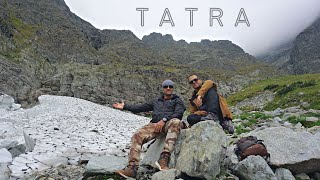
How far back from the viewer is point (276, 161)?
28.2 ft

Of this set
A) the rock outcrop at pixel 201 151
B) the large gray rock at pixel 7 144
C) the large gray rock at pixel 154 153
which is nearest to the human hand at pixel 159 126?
the large gray rock at pixel 154 153

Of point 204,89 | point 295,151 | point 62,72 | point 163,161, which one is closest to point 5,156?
point 163,161

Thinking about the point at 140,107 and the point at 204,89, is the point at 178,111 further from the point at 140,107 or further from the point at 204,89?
the point at 140,107

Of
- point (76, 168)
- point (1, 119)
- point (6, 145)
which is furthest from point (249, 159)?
point (1, 119)

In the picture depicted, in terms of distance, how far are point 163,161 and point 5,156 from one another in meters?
5.05

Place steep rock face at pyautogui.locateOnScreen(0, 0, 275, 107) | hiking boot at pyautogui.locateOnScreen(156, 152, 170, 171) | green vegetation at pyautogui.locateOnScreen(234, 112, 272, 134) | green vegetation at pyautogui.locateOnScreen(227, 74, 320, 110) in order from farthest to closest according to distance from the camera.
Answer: steep rock face at pyautogui.locateOnScreen(0, 0, 275, 107) → green vegetation at pyautogui.locateOnScreen(227, 74, 320, 110) → green vegetation at pyautogui.locateOnScreen(234, 112, 272, 134) → hiking boot at pyautogui.locateOnScreen(156, 152, 170, 171)

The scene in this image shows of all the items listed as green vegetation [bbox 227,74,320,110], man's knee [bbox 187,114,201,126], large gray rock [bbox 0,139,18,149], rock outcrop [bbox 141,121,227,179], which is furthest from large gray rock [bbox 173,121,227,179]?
green vegetation [bbox 227,74,320,110]

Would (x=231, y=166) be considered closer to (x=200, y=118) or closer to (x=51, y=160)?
(x=200, y=118)

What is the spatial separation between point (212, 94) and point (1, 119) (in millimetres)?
17934

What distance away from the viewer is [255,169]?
8.05 metres

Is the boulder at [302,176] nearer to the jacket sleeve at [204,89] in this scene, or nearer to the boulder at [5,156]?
the jacket sleeve at [204,89]

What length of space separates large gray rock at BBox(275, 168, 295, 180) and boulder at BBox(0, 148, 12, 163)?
25.7 feet

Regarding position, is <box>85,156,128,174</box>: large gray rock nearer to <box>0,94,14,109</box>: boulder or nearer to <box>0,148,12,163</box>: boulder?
<box>0,148,12,163</box>: boulder

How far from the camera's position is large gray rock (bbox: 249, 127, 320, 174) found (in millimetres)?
8531
